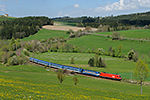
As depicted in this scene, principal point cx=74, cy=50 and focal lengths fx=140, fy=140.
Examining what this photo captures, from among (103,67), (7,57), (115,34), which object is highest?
(115,34)

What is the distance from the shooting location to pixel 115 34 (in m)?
142

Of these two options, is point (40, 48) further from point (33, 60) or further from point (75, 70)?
point (75, 70)

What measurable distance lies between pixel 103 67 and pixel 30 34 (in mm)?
139587

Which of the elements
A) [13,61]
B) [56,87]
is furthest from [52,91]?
[13,61]

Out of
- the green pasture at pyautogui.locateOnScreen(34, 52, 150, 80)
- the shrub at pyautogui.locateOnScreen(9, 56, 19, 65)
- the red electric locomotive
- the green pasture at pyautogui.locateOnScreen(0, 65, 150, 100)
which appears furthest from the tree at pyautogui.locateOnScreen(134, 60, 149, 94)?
the shrub at pyautogui.locateOnScreen(9, 56, 19, 65)

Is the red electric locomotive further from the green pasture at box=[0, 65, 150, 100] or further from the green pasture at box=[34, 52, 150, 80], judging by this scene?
the green pasture at box=[0, 65, 150, 100]

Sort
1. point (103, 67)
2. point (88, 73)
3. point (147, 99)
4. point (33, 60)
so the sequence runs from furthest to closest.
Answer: point (33, 60), point (103, 67), point (88, 73), point (147, 99)

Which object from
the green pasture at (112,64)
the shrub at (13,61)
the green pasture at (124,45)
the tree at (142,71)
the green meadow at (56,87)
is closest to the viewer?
the green meadow at (56,87)

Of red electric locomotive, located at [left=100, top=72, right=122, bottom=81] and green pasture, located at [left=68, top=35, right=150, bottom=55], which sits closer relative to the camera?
red electric locomotive, located at [left=100, top=72, right=122, bottom=81]

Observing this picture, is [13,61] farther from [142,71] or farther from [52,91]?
[142,71]

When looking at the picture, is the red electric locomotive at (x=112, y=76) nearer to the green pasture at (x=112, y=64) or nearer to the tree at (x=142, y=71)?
the green pasture at (x=112, y=64)

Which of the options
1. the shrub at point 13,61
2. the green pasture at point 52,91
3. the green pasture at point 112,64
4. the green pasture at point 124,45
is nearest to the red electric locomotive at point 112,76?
the green pasture at point 112,64

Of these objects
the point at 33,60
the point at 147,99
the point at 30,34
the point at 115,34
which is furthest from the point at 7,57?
the point at 30,34

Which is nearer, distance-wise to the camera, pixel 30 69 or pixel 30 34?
pixel 30 69
